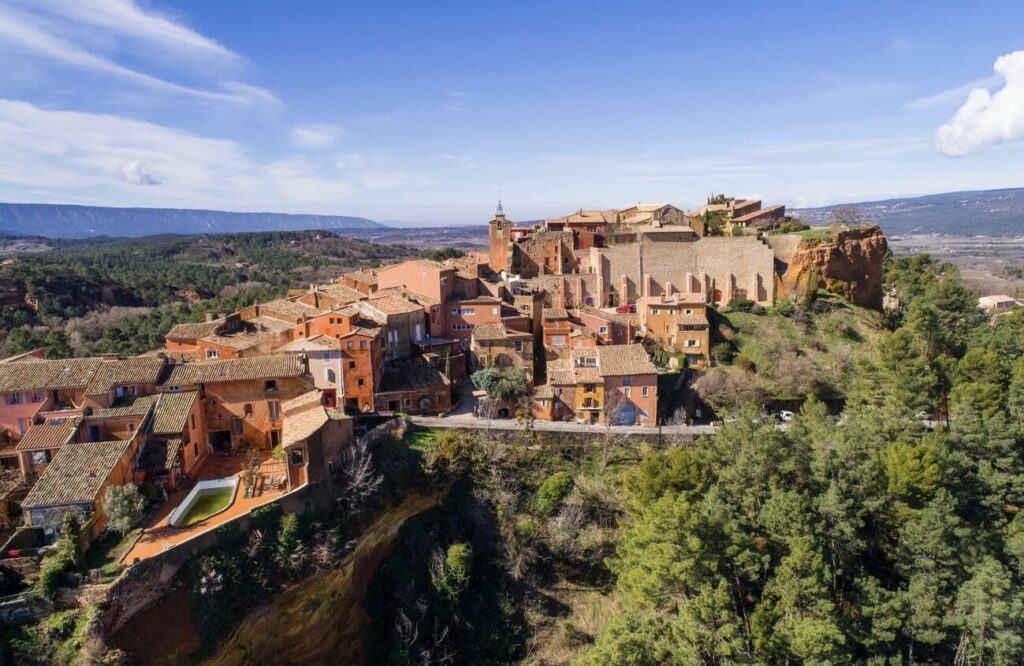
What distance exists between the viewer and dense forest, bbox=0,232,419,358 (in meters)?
54.6

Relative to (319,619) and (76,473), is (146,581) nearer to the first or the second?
(76,473)

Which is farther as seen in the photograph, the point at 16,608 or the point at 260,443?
the point at 260,443

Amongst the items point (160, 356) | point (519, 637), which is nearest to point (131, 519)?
point (160, 356)

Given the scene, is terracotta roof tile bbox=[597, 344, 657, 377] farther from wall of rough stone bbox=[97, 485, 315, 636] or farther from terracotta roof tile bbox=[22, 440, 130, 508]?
terracotta roof tile bbox=[22, 440, 130, 508]

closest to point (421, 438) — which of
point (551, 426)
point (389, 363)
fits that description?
point (389, 363)

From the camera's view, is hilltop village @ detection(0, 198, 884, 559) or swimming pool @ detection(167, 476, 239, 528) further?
hilltop village @ detection(0, 198, 884, 559)

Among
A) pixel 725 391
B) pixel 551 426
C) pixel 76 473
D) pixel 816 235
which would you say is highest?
pixel 816 235

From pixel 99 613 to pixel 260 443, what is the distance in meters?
11.6

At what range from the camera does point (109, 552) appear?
21.7 metres

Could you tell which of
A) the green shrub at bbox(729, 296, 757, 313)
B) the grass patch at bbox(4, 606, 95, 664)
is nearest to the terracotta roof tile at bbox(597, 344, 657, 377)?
the green shrub at bbox(729, 296, 757, 313)

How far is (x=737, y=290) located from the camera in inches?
2221

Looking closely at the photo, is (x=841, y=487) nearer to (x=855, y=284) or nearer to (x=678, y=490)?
(x=678, y=490)

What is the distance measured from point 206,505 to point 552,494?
16.5 meters

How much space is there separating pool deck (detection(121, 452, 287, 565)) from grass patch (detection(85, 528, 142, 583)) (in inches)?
11.1
